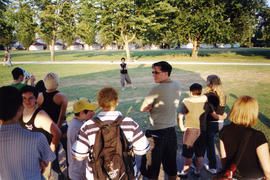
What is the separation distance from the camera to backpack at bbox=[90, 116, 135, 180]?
6.13 ft

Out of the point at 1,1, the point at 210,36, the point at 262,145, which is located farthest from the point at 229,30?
the point at 1,1

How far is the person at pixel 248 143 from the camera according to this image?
2.00 metres

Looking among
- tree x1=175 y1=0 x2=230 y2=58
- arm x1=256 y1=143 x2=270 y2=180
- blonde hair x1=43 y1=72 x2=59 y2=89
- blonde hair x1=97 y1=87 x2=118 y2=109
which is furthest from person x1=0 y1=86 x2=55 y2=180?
tree x1=175 y1=0 x2=230 y2=58

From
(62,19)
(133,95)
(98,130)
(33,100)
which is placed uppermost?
(62,19)

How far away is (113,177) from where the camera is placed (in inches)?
76.4

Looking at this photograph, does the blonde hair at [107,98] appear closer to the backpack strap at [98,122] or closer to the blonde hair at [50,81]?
the backpack strap at [98,122]

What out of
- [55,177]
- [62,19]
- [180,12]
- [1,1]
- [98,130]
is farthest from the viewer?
[1,1]

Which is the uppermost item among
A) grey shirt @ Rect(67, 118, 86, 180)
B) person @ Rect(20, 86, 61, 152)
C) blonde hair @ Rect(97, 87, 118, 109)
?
blonde hair @ Rect(97, 87, 118, 109)

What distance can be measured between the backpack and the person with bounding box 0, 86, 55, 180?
558 mm

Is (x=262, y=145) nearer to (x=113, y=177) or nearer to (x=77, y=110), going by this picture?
(x=113, y=177)

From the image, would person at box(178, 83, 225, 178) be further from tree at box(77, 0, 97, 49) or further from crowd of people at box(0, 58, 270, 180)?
tree at box(77, 0, 97, 49)

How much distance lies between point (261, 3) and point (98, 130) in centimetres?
4140

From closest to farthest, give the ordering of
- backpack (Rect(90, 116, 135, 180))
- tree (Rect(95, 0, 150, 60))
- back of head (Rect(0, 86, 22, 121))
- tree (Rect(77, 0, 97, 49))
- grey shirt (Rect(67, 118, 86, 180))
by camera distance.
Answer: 1. back of head (Rect(0, 86, 22, 121))
2. backpack (Rect(90, 116, 135, 180))
3. grey shirt (Rect(67, 118, 86, 180))
4. tree (Rect(95, 0, 150, 60))
5. tree (Rect(77, 0, 97, 49))

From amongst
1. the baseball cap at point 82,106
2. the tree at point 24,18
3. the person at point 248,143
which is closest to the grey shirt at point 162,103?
the baseball cap at point 82,106
